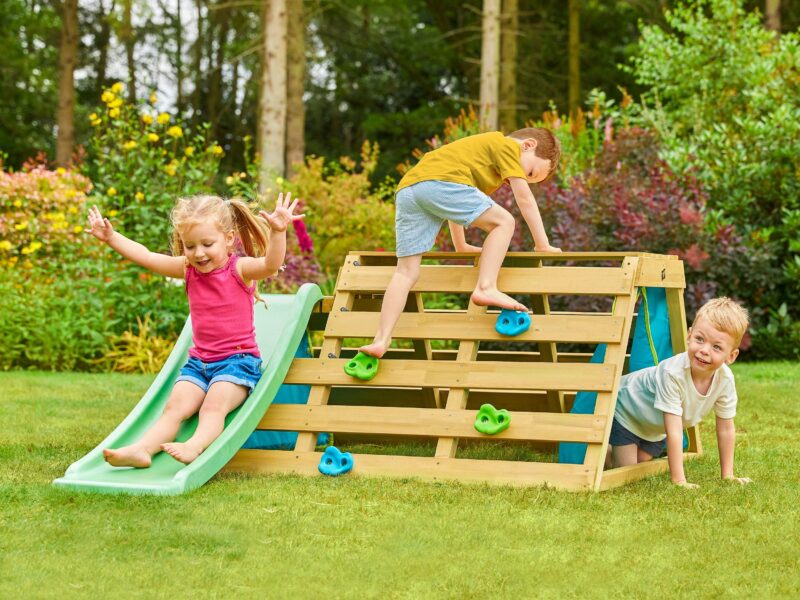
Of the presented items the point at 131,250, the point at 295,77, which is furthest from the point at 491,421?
the point at 295,77

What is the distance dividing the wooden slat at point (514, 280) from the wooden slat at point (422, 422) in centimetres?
60

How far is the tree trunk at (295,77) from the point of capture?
18.4m

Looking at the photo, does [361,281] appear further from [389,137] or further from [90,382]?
[389,137]

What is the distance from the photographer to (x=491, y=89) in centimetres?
1698

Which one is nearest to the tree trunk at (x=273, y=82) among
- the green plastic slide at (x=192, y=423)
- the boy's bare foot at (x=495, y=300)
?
the green plastic slide at (x=192, y=423)

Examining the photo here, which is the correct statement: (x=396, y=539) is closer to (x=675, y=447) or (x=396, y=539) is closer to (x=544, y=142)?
(x=675, y=447)

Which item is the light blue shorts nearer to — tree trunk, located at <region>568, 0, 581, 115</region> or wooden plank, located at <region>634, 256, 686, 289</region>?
wooden plank, located at <region>634, 256, 686, 289</region>

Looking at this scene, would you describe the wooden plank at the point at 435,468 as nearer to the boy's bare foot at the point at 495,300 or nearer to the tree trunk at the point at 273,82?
the boy's bare foot at the point at 495,300

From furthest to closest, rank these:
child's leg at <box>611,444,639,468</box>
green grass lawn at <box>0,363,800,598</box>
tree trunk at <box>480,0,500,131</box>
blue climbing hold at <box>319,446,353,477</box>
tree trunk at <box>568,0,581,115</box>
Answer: tree trunk at <box>568,0,581,115</box> < tree trunk at <box>480,0,500,131</box> < child's leg at <box>611,444,639,468</box> < blue climbing hold at <box>319,446,353,477</box> < green grass lawn at <box>0,363,800,598</box>

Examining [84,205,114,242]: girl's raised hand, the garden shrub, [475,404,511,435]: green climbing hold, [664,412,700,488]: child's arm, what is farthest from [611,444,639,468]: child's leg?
the garden shrub

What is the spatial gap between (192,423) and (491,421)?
54.9 inches

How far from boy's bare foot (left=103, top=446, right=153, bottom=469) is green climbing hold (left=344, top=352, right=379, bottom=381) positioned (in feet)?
3.13

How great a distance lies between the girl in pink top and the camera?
4738 mm

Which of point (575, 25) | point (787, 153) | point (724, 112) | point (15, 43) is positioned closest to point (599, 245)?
point (787, 153)
